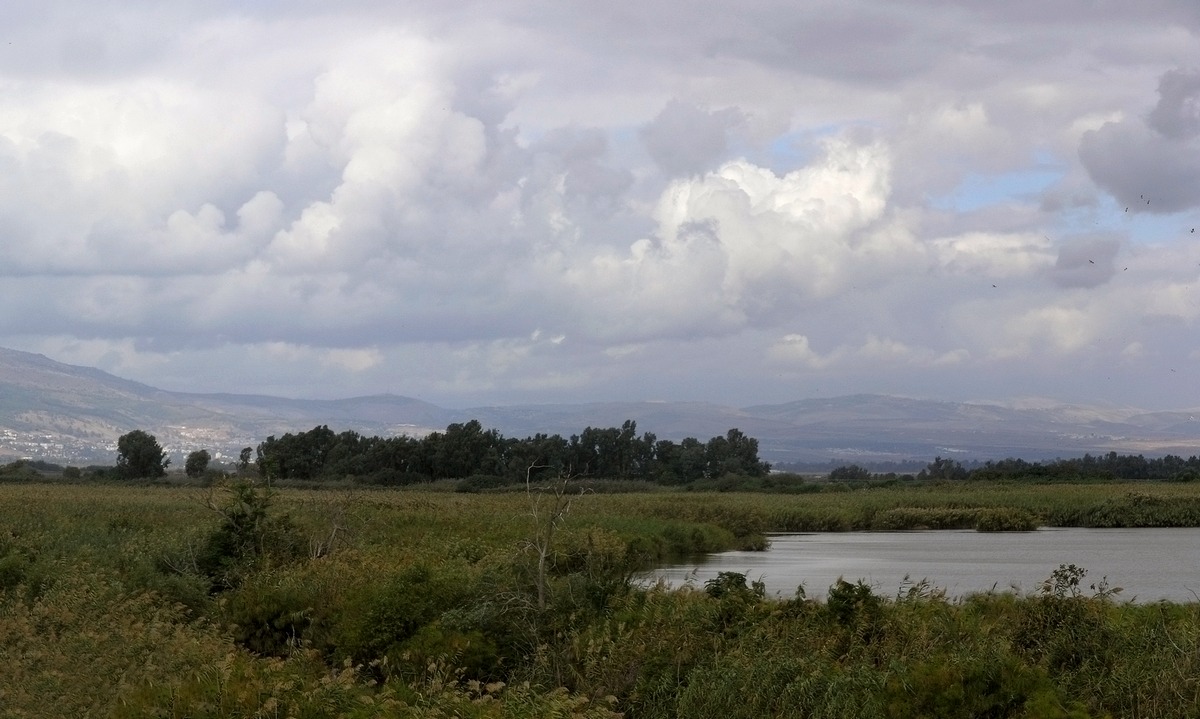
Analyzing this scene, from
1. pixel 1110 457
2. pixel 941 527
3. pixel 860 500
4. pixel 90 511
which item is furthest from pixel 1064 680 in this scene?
pixel 1110 457

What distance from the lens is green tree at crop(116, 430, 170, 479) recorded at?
344ft

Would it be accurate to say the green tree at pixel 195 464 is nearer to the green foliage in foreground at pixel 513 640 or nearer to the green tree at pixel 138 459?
the green tree at pixel 138 459

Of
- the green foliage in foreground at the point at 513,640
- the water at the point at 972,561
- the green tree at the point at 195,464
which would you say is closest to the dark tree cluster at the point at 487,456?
the green tree at the point at 195,464

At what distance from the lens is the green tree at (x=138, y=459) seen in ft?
344

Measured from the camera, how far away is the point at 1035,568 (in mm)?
35969

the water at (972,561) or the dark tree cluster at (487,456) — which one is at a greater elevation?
the dark tree cluster at (487,456)

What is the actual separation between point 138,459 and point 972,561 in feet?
271

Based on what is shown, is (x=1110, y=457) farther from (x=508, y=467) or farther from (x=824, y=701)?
(x=824, y=701)

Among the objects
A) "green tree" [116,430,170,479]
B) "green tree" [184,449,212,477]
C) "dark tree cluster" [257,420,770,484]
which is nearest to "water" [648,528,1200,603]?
"dark tree cluster" [257,420,770,484]

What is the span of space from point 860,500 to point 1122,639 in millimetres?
51965

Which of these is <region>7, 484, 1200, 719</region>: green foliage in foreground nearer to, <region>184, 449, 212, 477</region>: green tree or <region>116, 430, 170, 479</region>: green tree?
<region>116, 430, 170, 479</region>: green tree

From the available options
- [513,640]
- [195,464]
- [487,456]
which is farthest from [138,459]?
[513,640]

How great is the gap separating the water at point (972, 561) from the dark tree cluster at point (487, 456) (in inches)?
1955

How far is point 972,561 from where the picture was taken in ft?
129
